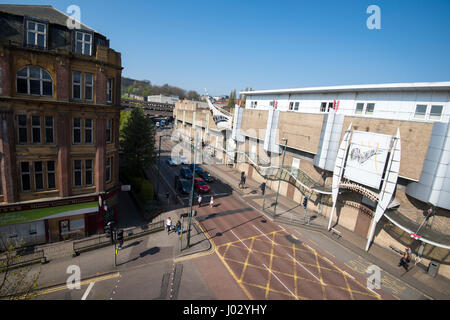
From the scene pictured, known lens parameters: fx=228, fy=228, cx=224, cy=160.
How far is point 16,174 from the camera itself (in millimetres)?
15539

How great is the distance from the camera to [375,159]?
1950cm

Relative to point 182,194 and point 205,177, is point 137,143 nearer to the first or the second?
point 182,194

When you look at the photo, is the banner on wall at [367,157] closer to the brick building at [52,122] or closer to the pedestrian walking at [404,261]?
the pedestrian walking at [404,261]

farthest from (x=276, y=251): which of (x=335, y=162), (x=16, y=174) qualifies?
(x=16, y=174)

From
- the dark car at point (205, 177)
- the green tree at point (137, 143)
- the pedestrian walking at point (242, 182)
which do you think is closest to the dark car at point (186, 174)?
the dark car at point (205, 177)

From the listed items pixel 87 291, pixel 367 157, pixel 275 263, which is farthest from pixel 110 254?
pixel 367 157

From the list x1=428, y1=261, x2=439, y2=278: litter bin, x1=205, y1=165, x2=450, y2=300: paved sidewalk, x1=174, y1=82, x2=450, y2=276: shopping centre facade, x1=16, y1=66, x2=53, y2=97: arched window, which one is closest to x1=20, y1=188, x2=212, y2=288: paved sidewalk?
x1=205, y1=165, x2=450, y2=300: paved sidewalk

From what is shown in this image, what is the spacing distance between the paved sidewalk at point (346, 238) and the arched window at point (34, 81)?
73.7 ft

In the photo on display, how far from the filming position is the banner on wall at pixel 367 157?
18977 millimetres

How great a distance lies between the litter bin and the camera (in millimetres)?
17266

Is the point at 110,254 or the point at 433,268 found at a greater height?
the point at 433,268

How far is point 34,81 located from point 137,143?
14.2m

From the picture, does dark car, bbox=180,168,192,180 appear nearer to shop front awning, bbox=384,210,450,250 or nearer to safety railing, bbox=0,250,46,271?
safety railing, bbox=0,250,46,271
